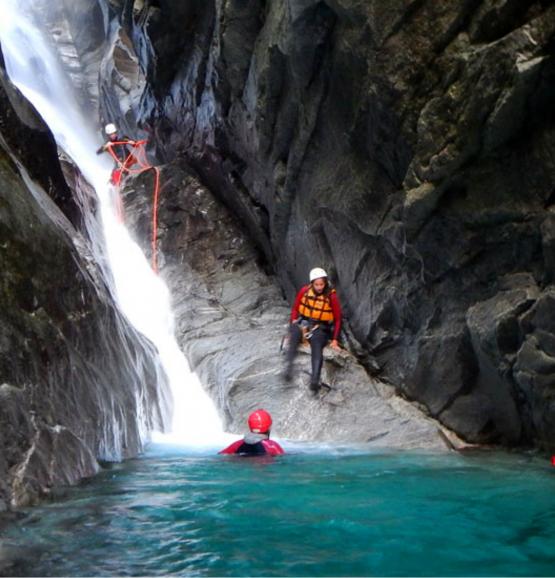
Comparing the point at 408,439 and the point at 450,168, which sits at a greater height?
the point at 450,168

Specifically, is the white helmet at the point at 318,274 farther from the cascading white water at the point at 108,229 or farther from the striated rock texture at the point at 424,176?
the cascading white water at the point at 108,229

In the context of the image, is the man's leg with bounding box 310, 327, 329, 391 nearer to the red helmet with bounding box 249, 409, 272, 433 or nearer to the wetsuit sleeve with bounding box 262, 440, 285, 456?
the red helmet with bounding box 249, 409, 272, 433

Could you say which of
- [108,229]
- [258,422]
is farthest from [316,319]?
[108,229]

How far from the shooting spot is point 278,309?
14.1 metres

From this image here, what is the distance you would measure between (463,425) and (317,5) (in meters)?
6.25

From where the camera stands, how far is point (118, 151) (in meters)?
20.7

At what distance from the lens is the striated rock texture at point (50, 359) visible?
582cm

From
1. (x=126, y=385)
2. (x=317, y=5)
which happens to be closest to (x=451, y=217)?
(x=317, y=5)

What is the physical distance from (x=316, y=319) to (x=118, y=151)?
451 inches

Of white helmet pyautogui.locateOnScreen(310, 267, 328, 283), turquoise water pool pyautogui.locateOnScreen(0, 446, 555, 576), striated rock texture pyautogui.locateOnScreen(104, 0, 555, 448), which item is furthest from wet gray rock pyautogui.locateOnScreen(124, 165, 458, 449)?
turquoise water pool pyautogui.locateOnScreen(0, 446, 555, 576)

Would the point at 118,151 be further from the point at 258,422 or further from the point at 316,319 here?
the point at 258,422

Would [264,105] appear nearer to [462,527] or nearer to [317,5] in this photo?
[317,5]

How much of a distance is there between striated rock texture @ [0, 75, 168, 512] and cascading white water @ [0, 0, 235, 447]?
1.86m

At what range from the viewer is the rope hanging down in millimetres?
16359
